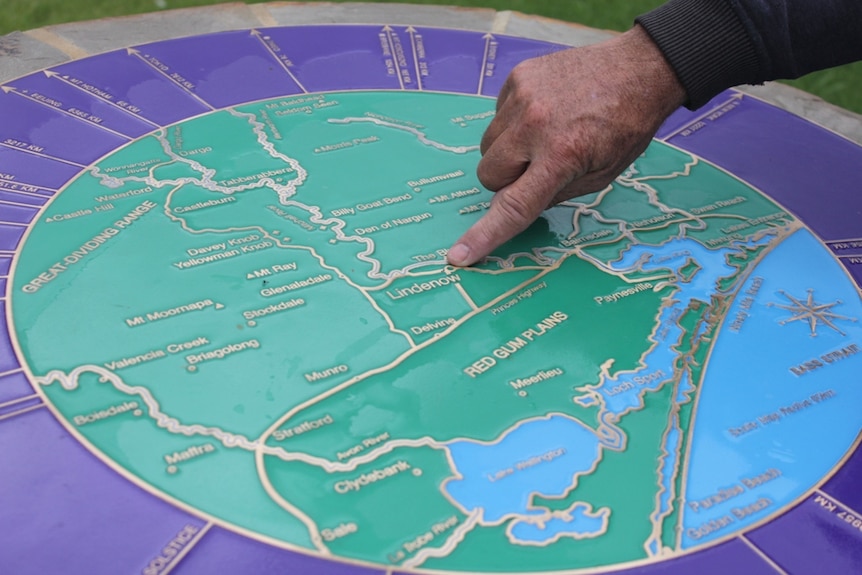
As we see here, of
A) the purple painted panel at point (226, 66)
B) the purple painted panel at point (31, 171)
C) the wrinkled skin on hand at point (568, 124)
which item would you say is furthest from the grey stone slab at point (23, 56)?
the wrinkled skin on hand at point (568, 124)

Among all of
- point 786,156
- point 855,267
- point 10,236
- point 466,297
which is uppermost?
point 10,236

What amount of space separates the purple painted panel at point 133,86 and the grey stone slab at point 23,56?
77mm

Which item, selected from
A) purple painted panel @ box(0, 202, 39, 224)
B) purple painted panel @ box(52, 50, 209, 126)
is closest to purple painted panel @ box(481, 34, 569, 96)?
purple painted panel @ box(52, 50, 209, 126)

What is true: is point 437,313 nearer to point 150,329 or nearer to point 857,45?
point 150,329

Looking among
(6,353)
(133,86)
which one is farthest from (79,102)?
(6,353)

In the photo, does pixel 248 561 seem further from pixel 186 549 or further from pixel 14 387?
pixel 14 387

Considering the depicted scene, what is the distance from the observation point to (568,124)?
6.87 feet

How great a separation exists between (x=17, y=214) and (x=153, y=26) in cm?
128

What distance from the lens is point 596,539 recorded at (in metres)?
1.54

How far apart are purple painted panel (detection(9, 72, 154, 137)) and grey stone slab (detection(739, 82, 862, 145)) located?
217cm

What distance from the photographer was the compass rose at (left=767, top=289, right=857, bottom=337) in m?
2.13

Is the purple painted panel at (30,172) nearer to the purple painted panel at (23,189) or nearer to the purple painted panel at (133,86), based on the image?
the purple painted panel at (23,189)

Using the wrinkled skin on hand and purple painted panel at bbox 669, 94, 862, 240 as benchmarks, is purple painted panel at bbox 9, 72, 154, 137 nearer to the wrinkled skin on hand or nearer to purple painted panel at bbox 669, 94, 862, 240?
the wrinkled skin on hand

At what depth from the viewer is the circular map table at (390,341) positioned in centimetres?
153
